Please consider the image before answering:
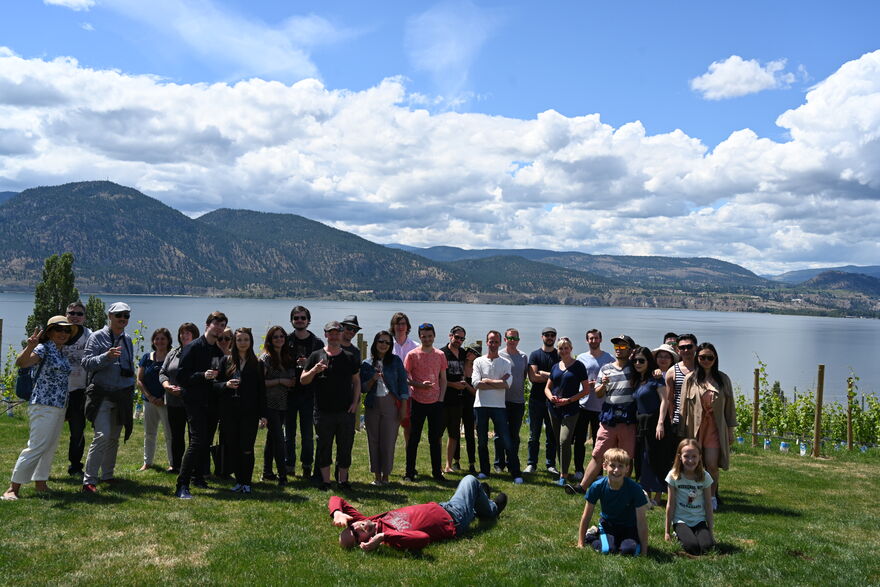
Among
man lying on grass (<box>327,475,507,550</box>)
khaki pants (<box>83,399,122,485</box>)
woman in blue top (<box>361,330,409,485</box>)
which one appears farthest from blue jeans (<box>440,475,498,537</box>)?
khaki pants (<box>83,399,122,485</box>)

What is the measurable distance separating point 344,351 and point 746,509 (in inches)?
206

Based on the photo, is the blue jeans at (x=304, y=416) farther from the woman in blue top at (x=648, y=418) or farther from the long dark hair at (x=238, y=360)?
the woman in blue top at (x=648, y=418)

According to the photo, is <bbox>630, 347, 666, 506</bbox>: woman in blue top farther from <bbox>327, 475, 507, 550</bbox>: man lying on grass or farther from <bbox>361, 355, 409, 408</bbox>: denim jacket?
<bbox>361, 355, 409, 408</bbox>: denim jacket

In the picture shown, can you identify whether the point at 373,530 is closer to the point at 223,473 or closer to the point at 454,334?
the point at 223,473

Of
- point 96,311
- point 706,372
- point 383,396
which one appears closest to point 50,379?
point 383,396

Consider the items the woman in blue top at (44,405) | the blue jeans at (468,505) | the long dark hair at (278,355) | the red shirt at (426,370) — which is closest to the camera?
the blue jeans at (468,505)

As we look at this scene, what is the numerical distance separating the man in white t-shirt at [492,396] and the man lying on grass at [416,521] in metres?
1.92

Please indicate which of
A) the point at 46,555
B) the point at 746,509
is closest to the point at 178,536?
the point at 46,555

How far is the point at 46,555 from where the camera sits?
4938 mm

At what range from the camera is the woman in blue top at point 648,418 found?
737cm

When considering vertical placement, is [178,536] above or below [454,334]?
below

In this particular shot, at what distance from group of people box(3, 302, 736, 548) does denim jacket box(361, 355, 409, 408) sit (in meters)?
0.02

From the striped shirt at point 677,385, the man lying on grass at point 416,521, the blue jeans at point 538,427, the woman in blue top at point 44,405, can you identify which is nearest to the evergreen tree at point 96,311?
the woman in blue top at point 44,405

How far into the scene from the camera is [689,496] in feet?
19.0
